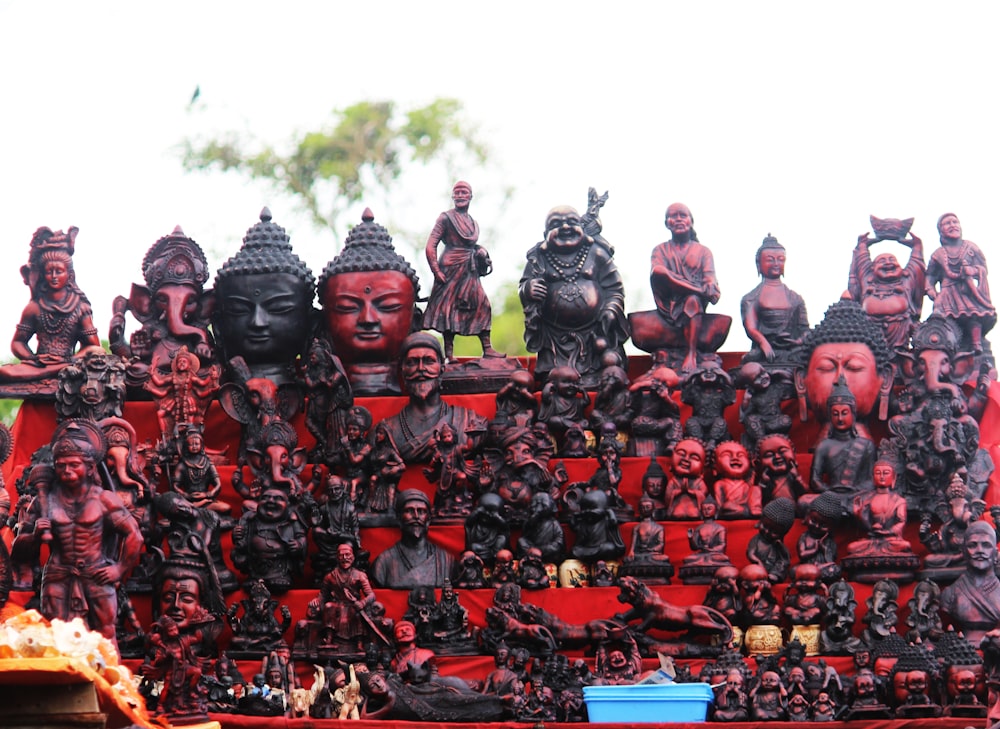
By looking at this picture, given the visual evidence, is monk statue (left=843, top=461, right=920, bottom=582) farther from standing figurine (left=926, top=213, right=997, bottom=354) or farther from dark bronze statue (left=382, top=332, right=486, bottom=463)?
dark bronze statue (left=382, top=332, right=486, bottom=463)

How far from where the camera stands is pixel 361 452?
12688mm

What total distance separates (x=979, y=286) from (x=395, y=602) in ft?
13.8

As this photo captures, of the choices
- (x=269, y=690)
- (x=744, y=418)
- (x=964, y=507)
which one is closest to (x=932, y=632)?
(x=964, y=507)

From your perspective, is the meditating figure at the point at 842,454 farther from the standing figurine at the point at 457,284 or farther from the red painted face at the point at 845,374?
the standing figurine at the point at 457,284

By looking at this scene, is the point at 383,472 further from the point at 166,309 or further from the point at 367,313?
the point at 166,309

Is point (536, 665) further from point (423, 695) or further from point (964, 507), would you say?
point (964, 507)

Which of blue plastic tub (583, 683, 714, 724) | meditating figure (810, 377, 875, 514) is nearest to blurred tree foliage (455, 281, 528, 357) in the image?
meditating figure (810, 377, 875, 514)

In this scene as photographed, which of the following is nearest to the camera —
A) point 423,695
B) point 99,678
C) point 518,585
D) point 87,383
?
point 99,678

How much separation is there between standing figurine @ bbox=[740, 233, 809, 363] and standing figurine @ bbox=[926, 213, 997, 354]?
859 millimetres

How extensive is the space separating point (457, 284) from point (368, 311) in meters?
0.66

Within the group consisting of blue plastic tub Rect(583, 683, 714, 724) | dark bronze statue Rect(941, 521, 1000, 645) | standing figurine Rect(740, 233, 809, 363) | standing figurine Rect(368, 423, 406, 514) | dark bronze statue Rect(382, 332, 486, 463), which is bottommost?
blue plastic tub Rect(583, 683, 714, 724)

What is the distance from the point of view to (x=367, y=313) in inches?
521

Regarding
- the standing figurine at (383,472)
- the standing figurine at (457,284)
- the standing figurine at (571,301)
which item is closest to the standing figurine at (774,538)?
the standing figurine at (571,301)

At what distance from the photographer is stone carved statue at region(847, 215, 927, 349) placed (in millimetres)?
13398
